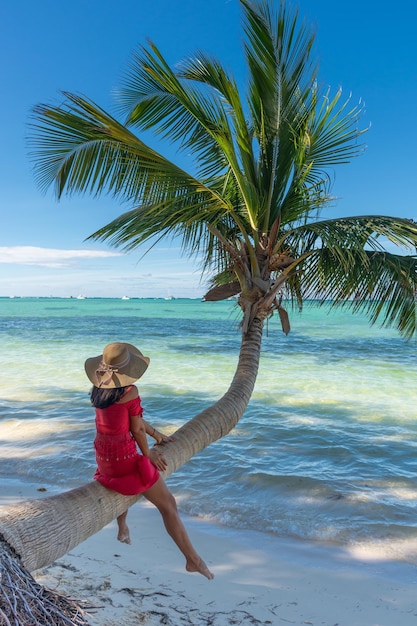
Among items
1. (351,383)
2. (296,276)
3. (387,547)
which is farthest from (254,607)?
(351,383)

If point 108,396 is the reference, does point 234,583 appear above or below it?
below

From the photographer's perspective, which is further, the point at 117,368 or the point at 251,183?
the point at 251,183

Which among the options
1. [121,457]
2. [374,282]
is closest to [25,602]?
[121,457]

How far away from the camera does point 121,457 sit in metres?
2.99

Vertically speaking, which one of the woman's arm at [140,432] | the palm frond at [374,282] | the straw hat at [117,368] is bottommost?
the woman's arm at [140,432]

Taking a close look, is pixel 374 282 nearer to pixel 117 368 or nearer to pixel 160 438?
pixel 160 438

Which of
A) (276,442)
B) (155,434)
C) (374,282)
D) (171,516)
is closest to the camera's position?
(171,516)

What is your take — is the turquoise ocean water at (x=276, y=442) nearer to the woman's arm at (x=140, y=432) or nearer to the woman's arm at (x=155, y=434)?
the woman's arm at (x=155, y=434)

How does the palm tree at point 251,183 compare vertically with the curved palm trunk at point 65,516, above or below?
above

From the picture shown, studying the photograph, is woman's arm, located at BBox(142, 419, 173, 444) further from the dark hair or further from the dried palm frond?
the dried palm frond

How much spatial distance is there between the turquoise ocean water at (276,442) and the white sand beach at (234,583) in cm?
53

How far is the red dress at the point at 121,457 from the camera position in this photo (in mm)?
A: 2994

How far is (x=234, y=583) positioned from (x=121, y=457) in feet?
7.02

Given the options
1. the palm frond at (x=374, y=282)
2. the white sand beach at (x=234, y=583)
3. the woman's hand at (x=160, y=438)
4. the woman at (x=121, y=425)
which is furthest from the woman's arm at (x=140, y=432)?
the palm frond at (x=374, y=282)
